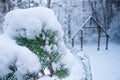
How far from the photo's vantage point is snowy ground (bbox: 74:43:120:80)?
559 centimetres

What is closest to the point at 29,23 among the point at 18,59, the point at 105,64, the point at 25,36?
the point at 25,36

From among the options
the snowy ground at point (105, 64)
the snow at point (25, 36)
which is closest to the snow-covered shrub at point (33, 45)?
the snow at point (25, 36)

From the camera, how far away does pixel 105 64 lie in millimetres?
6430

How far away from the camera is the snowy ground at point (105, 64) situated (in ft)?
18.3

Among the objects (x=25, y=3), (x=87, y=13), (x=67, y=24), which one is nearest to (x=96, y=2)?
(x=87, y=13)

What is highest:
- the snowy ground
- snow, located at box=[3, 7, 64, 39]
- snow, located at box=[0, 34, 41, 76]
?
snow, located at box=[3, 7, 64, 39]

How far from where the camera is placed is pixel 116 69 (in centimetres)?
602

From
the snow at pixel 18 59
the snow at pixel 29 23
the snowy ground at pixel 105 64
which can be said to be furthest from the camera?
the snowy ground at pixel 105 64

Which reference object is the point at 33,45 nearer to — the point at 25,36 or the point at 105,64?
the point at 25,36

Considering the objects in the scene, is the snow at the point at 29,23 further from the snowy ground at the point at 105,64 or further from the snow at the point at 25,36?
the snowy ground at the point at 105,64

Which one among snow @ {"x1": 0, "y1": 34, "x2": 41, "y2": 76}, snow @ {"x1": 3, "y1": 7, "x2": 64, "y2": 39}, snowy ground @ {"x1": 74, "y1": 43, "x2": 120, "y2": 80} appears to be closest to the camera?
snow @ {"x1": 0, "y1": 34, "x2": 41, "y2": 76}

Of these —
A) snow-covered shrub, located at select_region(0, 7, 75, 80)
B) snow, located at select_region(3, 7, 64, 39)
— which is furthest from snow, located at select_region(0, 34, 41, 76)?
snow, located at select_region(3, 7, 64, 39)

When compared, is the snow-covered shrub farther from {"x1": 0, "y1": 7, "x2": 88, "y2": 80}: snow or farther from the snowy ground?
the snowy ground

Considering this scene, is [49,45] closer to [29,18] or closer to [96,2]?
[29,18]
